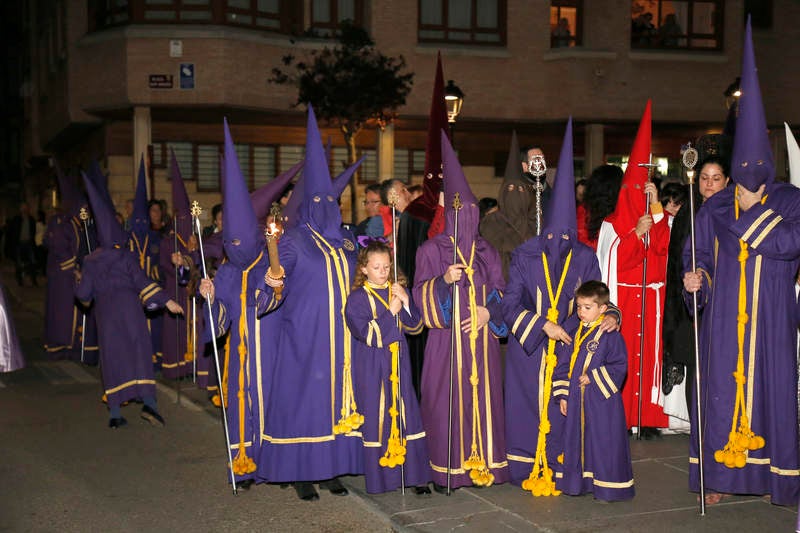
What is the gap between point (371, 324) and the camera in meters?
6.70

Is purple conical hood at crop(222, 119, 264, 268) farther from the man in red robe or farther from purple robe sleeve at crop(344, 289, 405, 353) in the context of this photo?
the man in red robe

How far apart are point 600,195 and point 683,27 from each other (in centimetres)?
1971

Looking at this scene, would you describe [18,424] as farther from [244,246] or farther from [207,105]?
[207,105]

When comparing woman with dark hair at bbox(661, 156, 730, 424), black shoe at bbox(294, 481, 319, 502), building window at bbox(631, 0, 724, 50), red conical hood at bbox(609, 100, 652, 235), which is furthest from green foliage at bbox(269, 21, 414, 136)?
black shoe at bbox(294, 481, 319, 502)

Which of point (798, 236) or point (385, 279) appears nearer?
point (798, 236)

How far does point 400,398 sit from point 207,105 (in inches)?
706

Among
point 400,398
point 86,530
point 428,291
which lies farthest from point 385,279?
point 86,530

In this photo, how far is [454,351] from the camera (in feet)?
23.0

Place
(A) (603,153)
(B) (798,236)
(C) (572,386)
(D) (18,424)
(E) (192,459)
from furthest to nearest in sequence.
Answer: (A) (603,153)
(D) (18,424)
(E) (192,459)
(C) (572,386)
(B) (798,236)

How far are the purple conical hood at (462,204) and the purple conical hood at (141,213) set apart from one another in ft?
16.9

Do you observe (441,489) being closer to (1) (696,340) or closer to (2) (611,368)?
(2) (611,368)

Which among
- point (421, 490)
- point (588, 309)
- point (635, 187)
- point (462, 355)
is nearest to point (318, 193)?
point (462, 355)

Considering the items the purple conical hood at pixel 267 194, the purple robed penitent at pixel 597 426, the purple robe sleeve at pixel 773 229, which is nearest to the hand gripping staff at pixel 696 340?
the purple robe sleeve at pixel 773 229

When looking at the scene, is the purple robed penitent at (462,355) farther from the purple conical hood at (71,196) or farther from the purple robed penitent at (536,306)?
the purple conical hood at (71,196)
